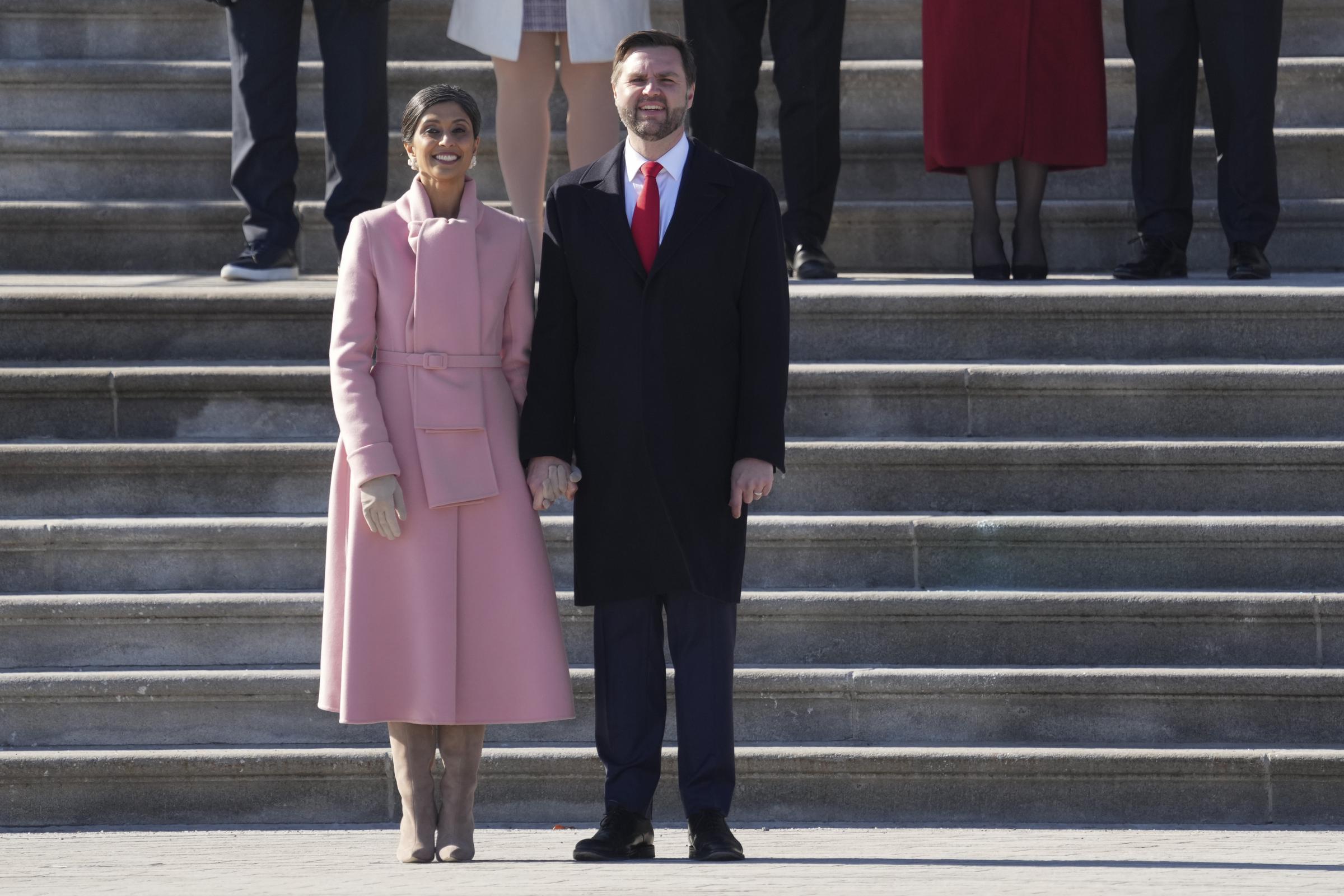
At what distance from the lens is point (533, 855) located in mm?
4734

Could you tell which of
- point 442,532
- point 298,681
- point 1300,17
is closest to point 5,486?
point 298,681

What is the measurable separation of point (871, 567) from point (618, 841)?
1.51 m

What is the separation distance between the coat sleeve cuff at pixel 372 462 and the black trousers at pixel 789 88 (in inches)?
115

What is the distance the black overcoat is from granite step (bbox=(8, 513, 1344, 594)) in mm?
1192

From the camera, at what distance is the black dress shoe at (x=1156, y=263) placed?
6.91 m

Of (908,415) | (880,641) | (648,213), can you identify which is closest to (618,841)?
(880,641)

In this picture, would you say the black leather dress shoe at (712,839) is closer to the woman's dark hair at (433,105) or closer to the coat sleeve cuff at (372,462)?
the coat sleeve cuff at (372,462)

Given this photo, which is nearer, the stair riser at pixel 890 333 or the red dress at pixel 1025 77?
the stair riser at pixel 890 333

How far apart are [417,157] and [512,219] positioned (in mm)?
265

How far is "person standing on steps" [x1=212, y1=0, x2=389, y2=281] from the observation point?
6941 mm

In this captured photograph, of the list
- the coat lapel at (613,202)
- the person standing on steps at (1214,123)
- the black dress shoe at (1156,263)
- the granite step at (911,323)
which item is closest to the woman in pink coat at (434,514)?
the coat lapel at (613,202)

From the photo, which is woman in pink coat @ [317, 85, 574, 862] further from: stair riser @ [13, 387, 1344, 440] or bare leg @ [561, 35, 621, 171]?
bare leg @ [561, 35, 621, 171]

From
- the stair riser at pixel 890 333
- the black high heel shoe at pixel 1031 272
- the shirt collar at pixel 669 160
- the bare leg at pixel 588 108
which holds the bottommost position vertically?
the stair riser at pixel 890 333

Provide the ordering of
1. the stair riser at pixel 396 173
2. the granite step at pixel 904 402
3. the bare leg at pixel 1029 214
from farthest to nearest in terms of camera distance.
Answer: the stair riser at pixel 396 173 → the bare leg at pixel 1029 214 → the granite step at pixel 904 402
